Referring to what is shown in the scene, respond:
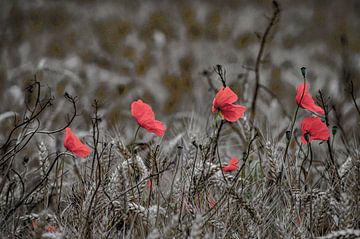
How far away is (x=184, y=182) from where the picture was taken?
1.27 m

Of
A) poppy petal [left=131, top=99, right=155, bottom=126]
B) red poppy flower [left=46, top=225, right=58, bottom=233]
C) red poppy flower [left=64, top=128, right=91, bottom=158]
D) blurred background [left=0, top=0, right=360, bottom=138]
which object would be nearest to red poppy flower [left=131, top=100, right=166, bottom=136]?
poppy petal [left=131, top=99, right=155, bottom=126]

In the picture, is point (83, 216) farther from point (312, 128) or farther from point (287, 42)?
point (287, 42)

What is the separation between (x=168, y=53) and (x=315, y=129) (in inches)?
111

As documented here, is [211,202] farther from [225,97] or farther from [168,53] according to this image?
[168,53]

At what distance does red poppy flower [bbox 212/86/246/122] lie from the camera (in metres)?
1.17

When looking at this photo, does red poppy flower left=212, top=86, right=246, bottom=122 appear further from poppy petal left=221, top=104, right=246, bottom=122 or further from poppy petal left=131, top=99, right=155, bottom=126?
poppy petal left=131, top=99, right=155, bottom=126

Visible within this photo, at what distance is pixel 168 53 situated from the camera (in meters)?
3.95

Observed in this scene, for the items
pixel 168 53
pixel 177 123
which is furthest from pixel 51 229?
pixel 168 53

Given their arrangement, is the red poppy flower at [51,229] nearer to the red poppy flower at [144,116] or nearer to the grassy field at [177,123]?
the grassy field at [177,123]

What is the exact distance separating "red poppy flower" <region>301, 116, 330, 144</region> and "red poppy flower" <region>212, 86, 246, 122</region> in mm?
180

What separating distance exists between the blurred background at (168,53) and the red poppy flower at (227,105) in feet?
2.30

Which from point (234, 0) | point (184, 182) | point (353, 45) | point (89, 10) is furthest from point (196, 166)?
point (234, 0)

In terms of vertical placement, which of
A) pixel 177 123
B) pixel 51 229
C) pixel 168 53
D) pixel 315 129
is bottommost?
pixel 51 229

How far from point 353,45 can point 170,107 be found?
8.56ft
